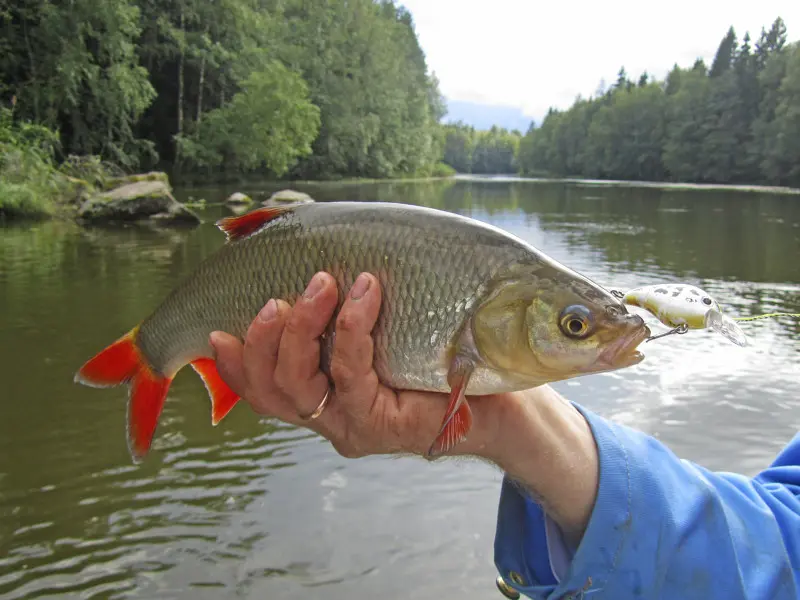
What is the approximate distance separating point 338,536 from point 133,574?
51.2 inches

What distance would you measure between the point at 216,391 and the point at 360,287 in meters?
0.92

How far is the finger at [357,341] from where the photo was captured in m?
1.80

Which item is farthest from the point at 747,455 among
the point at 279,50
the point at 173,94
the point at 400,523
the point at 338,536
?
the point at 279,50

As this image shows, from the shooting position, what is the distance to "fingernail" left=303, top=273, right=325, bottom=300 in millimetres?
1859

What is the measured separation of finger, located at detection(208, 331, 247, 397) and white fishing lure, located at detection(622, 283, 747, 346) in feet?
4.42

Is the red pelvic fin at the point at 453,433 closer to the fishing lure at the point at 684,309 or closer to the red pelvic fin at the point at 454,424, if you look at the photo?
the red pelvic fin at the point at 454,424

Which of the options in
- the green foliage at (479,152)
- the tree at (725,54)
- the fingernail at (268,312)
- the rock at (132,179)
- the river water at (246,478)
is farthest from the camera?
the green foliage at (479,152)

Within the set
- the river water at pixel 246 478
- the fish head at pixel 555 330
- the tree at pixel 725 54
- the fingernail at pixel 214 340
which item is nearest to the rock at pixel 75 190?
the river water at pixel 246 478

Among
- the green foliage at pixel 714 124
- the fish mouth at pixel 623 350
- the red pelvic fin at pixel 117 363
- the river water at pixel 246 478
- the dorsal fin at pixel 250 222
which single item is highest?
the green foliage at pixel 714 124

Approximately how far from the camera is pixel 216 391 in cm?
243

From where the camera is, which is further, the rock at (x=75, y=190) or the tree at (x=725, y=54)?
the tree at (x=725, y=54)

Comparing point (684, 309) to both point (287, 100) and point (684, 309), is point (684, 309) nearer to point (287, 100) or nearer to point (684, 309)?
point (684, 309)

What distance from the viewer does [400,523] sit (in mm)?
4551

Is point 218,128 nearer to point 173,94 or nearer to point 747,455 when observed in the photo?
point 173,94
